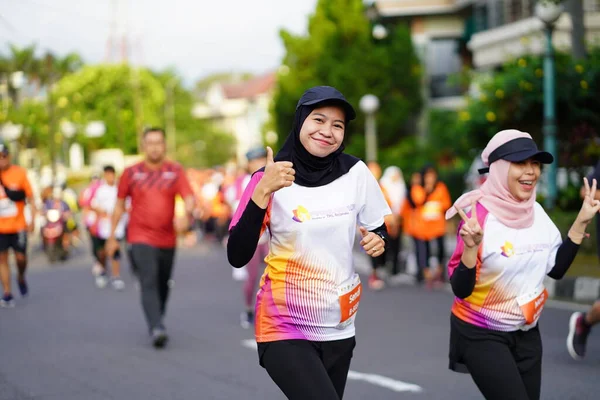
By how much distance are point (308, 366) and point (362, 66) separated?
30.5 meters

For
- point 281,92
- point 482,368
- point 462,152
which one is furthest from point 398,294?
point 281,92

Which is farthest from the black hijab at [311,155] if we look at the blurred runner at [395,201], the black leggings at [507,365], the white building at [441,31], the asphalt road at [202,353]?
the white building at [441,31]

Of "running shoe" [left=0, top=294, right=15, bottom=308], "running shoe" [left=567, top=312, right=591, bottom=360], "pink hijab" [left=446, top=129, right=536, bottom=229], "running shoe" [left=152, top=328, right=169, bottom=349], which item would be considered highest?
"pink hijab" [left=446, top=129, right=536, bottom=229]

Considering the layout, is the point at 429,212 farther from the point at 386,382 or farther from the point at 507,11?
the point at 507,11

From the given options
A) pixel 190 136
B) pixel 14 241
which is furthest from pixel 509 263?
pixel 190 136

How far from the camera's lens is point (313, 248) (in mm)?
4133

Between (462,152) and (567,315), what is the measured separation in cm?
1339

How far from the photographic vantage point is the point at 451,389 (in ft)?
22.3

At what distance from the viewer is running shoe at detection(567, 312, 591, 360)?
7.45 metres

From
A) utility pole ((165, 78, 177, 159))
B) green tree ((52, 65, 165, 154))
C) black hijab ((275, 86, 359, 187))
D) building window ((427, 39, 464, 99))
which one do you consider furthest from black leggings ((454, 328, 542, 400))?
utility pole ((165, 78, 177, 159))

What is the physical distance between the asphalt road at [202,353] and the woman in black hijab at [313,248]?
255cm

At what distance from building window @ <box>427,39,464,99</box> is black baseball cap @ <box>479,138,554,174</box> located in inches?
1228

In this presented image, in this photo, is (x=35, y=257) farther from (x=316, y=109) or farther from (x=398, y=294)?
(x=316, y=109)

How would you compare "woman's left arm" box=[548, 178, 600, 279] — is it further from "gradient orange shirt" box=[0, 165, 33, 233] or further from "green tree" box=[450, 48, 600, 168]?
"green tree" box=[450, 48, 600, 168]
